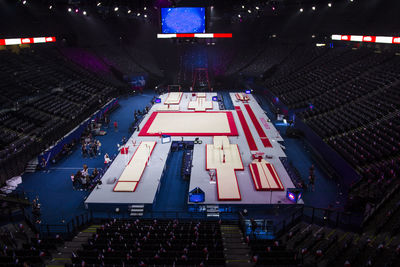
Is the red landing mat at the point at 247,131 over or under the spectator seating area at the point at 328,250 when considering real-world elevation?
over

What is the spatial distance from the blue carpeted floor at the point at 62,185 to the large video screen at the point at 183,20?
19673 mm

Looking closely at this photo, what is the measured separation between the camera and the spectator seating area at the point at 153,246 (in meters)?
9.18

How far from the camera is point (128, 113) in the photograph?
3341 centimetres

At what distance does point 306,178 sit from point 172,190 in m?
8.36

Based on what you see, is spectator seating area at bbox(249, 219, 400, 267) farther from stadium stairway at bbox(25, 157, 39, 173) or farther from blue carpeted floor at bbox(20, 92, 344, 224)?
stadium stairway at bbox(25, 157, 39, 173)

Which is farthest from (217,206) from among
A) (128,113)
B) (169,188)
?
(128,113)

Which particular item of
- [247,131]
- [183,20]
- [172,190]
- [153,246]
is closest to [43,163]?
[172,190]

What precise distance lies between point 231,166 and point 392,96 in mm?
14293

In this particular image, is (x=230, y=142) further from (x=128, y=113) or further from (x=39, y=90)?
(x=39, y=90)

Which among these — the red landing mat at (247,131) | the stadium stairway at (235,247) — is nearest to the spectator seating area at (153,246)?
the stadium stairway at (235,247)

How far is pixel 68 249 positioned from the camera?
11.0 m

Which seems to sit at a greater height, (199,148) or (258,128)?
(258,128)

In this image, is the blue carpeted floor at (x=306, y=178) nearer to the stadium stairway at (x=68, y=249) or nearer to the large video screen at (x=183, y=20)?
the stadium stairway at (x=68, y=249)

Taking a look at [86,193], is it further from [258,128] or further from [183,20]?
[183,20]
